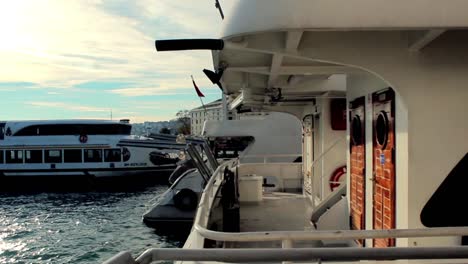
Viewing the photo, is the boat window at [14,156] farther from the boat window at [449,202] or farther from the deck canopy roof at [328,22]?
the boat window at [449,202]

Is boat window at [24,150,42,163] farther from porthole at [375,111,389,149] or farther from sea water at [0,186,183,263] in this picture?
porthole at [375,111,389,149]

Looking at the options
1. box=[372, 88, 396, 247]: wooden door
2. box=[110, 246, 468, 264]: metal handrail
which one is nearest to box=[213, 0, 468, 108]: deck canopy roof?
box=[372, 88, 396, 247]: wooden door

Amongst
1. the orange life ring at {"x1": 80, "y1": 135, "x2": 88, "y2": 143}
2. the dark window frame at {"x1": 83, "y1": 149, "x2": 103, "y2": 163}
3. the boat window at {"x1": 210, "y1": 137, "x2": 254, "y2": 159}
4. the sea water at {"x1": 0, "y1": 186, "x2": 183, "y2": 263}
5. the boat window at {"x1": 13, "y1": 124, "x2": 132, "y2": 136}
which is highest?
the boat window at {"x1": 13, "y1": 124, "x2": 132, "y2": 136}

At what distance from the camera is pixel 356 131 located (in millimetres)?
6105

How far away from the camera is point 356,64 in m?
3.94

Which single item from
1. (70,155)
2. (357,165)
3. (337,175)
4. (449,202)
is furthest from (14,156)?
(449,202)

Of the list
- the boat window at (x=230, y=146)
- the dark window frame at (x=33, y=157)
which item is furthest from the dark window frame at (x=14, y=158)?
the boat window at (x=230, y=146)

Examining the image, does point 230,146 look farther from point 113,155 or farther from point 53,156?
point 53,156

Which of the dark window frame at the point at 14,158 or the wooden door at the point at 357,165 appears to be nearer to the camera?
the wooden door at the point at 357,165

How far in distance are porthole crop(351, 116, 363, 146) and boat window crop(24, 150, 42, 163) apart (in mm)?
32081

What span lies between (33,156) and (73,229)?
17.6m

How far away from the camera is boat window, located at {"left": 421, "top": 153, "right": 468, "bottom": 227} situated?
390 cm

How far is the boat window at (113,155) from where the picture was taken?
3434 cm

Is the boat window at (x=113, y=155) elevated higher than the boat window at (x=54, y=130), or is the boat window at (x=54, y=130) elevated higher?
the boat window at (x=54, y=130)
